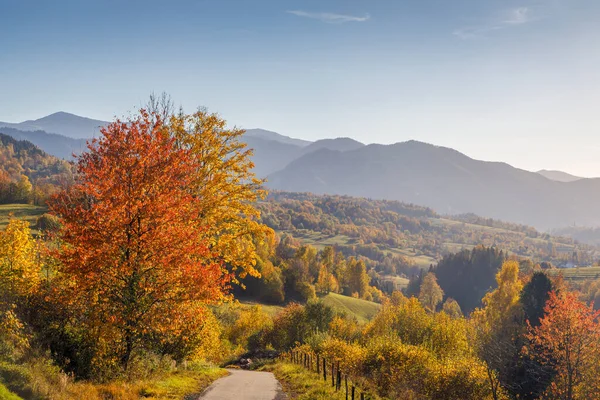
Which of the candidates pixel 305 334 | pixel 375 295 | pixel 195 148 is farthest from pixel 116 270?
pixel 375 295

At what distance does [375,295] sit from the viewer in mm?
184250

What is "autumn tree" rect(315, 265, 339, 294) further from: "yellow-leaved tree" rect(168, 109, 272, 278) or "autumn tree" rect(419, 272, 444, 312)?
"yellow-leaved tree" rect(168, 109, 272, 278)

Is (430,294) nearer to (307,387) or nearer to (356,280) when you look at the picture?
(356,280)

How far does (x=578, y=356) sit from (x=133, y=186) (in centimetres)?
4326

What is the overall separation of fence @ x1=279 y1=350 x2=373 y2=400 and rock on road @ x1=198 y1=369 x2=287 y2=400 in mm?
2865

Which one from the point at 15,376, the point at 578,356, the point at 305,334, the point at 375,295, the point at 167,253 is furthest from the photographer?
the point at 375,295

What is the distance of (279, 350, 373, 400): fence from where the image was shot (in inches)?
794

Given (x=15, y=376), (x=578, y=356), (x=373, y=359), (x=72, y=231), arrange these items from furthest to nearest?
(x=578, y=356)
(x=373, y=359)
(x=72, y=231)
(x=15, y=376)

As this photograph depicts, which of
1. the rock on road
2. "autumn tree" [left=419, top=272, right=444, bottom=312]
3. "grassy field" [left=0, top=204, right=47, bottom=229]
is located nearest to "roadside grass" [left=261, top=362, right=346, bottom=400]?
the rock on road

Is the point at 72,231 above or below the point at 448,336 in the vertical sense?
above

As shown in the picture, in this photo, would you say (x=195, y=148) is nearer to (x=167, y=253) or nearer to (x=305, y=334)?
(x=167, y=253)

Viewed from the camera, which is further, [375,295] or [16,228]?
[375,295]

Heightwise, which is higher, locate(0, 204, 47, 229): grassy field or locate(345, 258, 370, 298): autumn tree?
locate(0, 204, 47, 229): grassy field

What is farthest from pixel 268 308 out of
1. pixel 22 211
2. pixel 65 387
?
pixel 65 387
